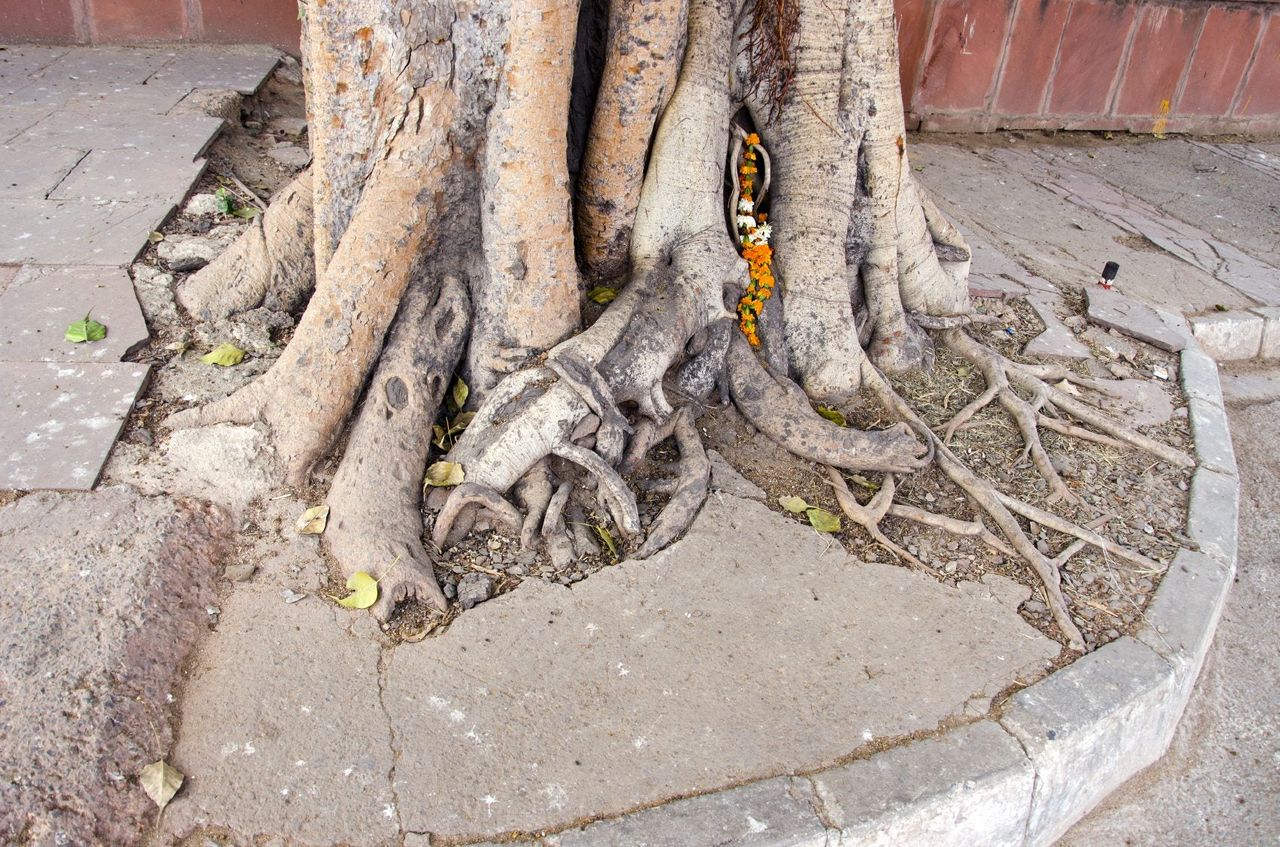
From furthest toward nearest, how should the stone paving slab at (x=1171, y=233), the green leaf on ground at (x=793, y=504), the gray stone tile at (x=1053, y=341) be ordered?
the stone paving slab at (x=1171, y=233) < the gray stone tile at (x=1053, y=341) < the green leaf on ground at (x=793, y=504)

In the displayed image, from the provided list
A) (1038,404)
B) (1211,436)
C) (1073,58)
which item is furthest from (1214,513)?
(1073,58)

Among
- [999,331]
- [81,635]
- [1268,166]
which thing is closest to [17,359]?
[81,635]

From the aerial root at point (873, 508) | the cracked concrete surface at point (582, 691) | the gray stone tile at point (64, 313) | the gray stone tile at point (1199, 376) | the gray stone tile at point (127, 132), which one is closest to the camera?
the cracked concrete surface at point (582, 691)

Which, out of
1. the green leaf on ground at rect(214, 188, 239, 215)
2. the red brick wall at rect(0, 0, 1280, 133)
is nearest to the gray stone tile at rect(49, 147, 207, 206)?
the green leaf on ground at rect(214, 188, 239, 215)

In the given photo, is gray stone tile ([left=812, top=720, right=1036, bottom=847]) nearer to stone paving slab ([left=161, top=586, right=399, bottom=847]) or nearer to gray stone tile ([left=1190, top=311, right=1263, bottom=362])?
stone paving slab ([left=161, top=586, right=399, bottom=847])

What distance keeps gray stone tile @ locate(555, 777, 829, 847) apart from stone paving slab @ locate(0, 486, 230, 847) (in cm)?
103

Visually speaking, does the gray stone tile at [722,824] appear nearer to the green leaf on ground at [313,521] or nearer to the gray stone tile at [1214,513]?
the green leaf on ground at [313,521]

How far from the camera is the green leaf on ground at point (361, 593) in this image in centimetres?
265

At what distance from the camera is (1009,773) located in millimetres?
2391

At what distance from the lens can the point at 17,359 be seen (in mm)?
3271

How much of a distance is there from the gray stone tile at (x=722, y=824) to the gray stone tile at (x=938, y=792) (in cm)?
8

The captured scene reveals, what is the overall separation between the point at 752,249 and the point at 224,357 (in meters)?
2.03

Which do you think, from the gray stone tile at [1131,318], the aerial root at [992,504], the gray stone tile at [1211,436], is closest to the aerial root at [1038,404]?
the gray stone tile at [1211,436]

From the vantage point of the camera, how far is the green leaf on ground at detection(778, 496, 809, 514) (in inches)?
127
